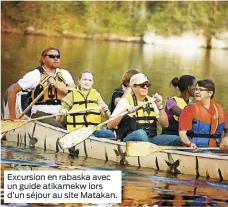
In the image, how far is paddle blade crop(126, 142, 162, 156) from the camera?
4.38 metres

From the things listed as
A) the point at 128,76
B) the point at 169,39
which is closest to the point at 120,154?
the point at 128,76

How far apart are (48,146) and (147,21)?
206 centimetres

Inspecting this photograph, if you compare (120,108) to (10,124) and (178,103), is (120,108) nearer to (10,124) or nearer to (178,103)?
(178,103)

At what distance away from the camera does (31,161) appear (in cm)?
459

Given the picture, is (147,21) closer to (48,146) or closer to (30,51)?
(30,51)

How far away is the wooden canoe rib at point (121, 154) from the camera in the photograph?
13.9 ft

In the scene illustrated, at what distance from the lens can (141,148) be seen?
441cm

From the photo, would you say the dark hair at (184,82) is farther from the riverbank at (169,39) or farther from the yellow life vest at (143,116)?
the riverbank at (169,39)

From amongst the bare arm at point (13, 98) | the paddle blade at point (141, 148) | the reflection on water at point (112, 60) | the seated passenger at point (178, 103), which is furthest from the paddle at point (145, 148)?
the reflection on water at point (112, 60)

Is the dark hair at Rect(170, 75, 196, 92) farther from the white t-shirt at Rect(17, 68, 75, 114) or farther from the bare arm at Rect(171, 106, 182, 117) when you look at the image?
the white t-shirt at Rect(17, 68, 75, 114)
